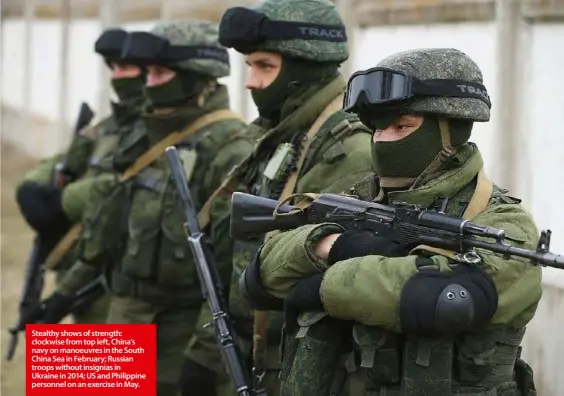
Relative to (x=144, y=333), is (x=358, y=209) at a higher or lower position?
higher

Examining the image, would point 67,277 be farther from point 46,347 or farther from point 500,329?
point 500,329

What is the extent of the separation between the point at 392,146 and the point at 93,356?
2.20 meters

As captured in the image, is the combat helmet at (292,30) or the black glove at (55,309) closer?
the combat helmet at (292,30)

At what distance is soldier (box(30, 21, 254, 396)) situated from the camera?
5902mm

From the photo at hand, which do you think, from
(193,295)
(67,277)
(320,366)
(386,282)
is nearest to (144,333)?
(193,295)

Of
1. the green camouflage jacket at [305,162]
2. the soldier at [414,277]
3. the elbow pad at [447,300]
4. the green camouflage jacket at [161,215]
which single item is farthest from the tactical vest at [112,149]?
the elbow pad at [447,300]

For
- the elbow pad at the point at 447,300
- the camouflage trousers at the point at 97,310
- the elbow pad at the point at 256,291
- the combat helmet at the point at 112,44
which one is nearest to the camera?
the elbow pad at the point at 447,300

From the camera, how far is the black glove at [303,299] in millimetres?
3549

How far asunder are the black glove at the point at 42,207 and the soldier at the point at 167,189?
3.09 feet

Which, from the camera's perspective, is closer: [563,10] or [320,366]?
[320,366]

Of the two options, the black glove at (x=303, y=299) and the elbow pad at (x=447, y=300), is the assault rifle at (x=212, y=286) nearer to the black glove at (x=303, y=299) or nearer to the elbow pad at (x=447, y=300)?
the black glove at (x=303, y=299)

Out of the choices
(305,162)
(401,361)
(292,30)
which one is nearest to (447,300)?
(401,361)

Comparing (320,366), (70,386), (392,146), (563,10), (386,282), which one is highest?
(563,10)

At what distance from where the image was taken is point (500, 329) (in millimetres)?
3371
